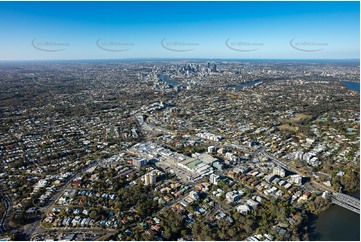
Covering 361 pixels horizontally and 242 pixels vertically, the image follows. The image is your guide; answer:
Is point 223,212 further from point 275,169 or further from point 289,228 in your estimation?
point 275,169

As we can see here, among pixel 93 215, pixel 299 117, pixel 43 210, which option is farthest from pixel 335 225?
pixel 299 117

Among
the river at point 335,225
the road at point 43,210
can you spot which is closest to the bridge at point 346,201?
the river at point 335,225

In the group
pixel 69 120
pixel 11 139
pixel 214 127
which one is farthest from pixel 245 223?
pixel 69 120

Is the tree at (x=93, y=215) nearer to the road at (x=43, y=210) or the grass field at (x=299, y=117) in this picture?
the road at (x=43, y=210)

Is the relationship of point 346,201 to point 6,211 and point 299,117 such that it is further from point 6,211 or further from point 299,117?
point 299,117

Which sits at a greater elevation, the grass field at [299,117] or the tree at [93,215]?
the tree at [93,215]

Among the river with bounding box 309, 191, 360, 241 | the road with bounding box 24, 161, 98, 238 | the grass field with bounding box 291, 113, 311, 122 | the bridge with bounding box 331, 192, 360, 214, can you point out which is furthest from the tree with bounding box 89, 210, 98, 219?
the grass field with bounding box 291, 113, 311, 122
